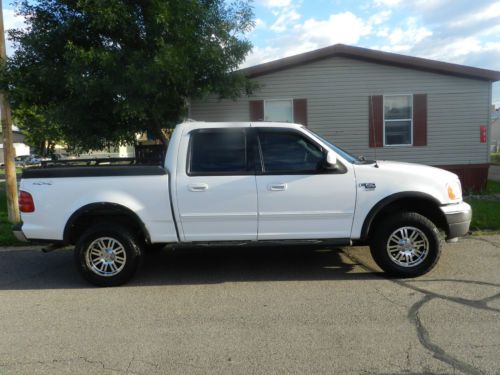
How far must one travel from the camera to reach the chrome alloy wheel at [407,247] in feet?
A: 18.4

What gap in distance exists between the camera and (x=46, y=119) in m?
9.50

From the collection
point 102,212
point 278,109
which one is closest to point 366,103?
point 278,109

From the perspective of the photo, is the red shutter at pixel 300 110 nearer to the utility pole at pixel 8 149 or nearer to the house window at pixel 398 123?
the house window at pixel 398 123

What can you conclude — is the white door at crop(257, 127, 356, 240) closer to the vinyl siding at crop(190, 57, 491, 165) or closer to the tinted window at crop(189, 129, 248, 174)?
the tinted window at crop(189, 129, 248, 174)

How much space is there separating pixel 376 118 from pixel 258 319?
955 cm

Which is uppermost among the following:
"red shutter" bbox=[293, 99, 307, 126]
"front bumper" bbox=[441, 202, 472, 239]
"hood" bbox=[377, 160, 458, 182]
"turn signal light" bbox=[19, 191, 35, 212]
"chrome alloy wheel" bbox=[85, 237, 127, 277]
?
"red shutter" bbox=[293, 99, 307, 126]

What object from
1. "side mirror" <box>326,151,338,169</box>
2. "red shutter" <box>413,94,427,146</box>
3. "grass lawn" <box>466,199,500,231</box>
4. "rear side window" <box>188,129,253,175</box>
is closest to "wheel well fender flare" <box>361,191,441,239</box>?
"side mirror" <box>326,151,338,169</box>

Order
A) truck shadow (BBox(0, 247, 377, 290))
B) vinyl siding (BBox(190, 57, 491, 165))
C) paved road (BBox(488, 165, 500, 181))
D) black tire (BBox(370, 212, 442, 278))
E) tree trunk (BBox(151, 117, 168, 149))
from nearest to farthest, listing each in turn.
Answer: black tire (BBox(370, 212, 442, 278)), truck shadow (BBox(0, 247, 377, 290)), tree trunk (BBox(151, 117, 168, 149)), vinyl siding (BBox(190, 57, 491, 165)), paved road (BBox(488, 165, 500, 181))

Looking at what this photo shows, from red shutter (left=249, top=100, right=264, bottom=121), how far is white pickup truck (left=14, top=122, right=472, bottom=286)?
733cm

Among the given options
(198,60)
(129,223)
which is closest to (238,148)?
(129,223)

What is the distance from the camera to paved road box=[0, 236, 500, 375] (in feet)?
Result: 11.9

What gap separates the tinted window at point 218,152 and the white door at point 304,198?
11.4 inches

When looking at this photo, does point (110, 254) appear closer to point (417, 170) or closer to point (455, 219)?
point (417, 170)

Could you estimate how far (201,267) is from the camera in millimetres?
6469
